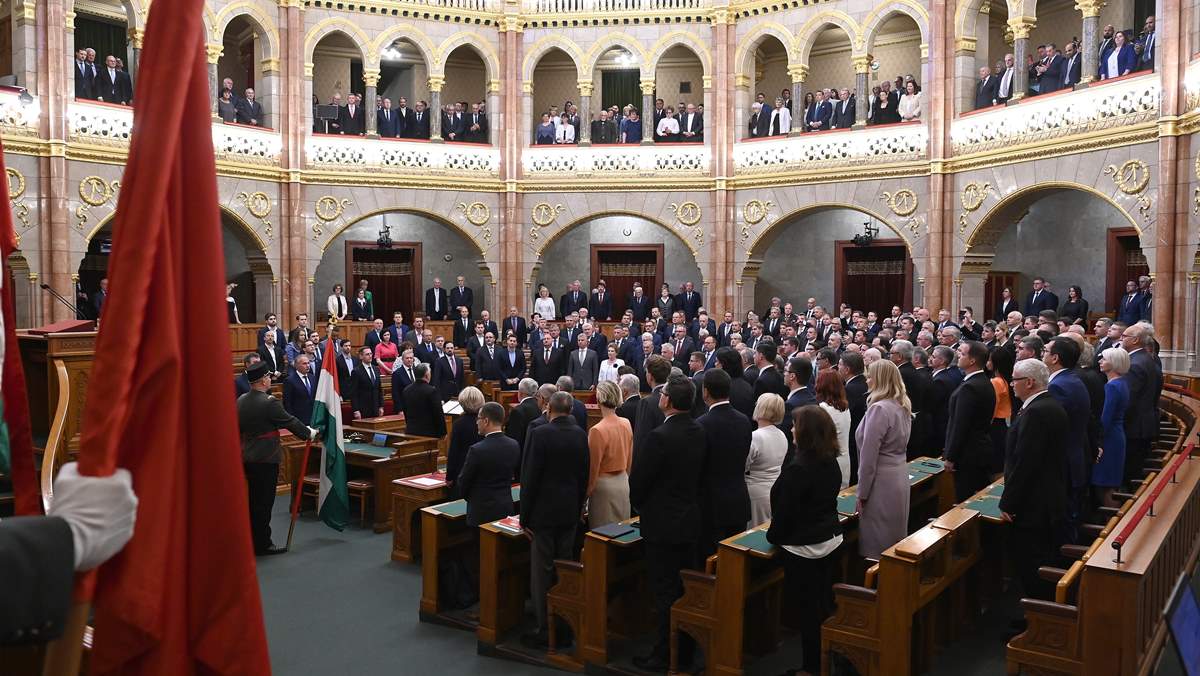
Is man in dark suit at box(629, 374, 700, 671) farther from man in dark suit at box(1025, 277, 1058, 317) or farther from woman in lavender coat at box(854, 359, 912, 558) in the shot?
man in dark suit at box(1025, 277, 1058, 317)

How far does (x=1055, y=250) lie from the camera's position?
751 inches

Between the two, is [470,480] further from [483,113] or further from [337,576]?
[483,113]

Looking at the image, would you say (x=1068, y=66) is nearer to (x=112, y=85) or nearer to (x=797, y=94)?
(x=797, y=94)

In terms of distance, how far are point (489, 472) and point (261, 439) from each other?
2.51 metres

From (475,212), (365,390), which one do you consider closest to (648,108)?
(475,212)

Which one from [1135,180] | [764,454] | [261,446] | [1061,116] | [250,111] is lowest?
[261,446]

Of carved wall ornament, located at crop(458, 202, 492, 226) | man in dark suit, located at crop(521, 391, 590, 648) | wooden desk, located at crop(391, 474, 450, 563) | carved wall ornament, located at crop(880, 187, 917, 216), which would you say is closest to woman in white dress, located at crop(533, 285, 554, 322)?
carved wall ornament, located at crop(458, 202, 492, 226)

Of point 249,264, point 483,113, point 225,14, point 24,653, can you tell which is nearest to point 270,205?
point 249,264

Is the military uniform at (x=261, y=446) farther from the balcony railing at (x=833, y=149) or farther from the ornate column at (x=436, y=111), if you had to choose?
the balcony railing at (x=833, y=149)

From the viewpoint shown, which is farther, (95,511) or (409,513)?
(409,513)

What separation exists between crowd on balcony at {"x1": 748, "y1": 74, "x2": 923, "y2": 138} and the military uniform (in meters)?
14.4

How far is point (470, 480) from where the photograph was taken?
630 centimetres

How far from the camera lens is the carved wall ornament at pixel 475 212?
2030cm

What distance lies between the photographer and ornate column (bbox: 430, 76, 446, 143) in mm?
20234
